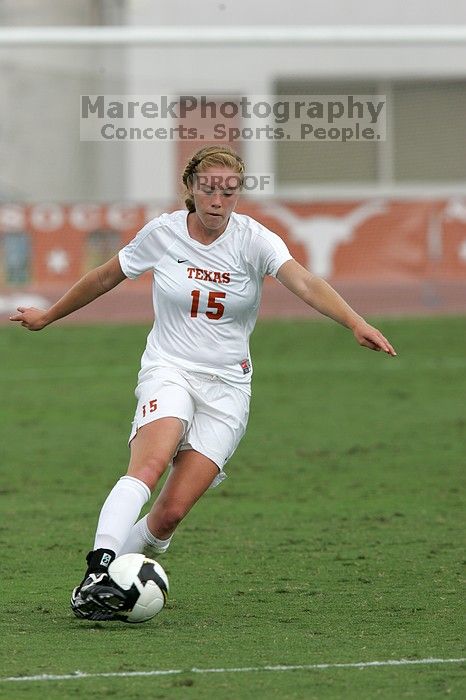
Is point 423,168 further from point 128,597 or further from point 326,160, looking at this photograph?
→ point 128,597

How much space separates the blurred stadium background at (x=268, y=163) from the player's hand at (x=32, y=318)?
1285 cm

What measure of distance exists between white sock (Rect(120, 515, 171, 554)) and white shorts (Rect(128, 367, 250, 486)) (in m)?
0.40

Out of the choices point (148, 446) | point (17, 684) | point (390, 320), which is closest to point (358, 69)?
point (390, 320)

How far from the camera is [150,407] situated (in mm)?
6160

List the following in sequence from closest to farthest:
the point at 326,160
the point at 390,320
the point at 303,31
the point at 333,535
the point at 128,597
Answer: the point at 128,597
the point at 333,535
the point at 303,31
the point at 390,320
the point at 326,160

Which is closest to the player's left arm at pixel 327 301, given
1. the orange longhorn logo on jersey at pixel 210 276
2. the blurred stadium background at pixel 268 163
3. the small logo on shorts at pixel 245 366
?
the orange longhorn logo on jersey at pixel 210 276

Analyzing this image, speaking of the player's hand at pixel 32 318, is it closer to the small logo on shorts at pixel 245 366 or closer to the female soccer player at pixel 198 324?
the female soccer player at pixel 198 324

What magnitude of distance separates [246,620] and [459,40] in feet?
35.9

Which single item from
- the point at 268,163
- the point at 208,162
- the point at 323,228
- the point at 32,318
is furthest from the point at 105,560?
the point at 268,163

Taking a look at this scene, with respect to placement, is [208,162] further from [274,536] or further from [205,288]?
[274,536]

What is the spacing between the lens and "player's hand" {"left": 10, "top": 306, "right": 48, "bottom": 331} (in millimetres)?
6672

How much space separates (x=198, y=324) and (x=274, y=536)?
2332 millimetres

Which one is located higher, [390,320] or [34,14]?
[34,14]

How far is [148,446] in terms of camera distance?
6051 millimetres
